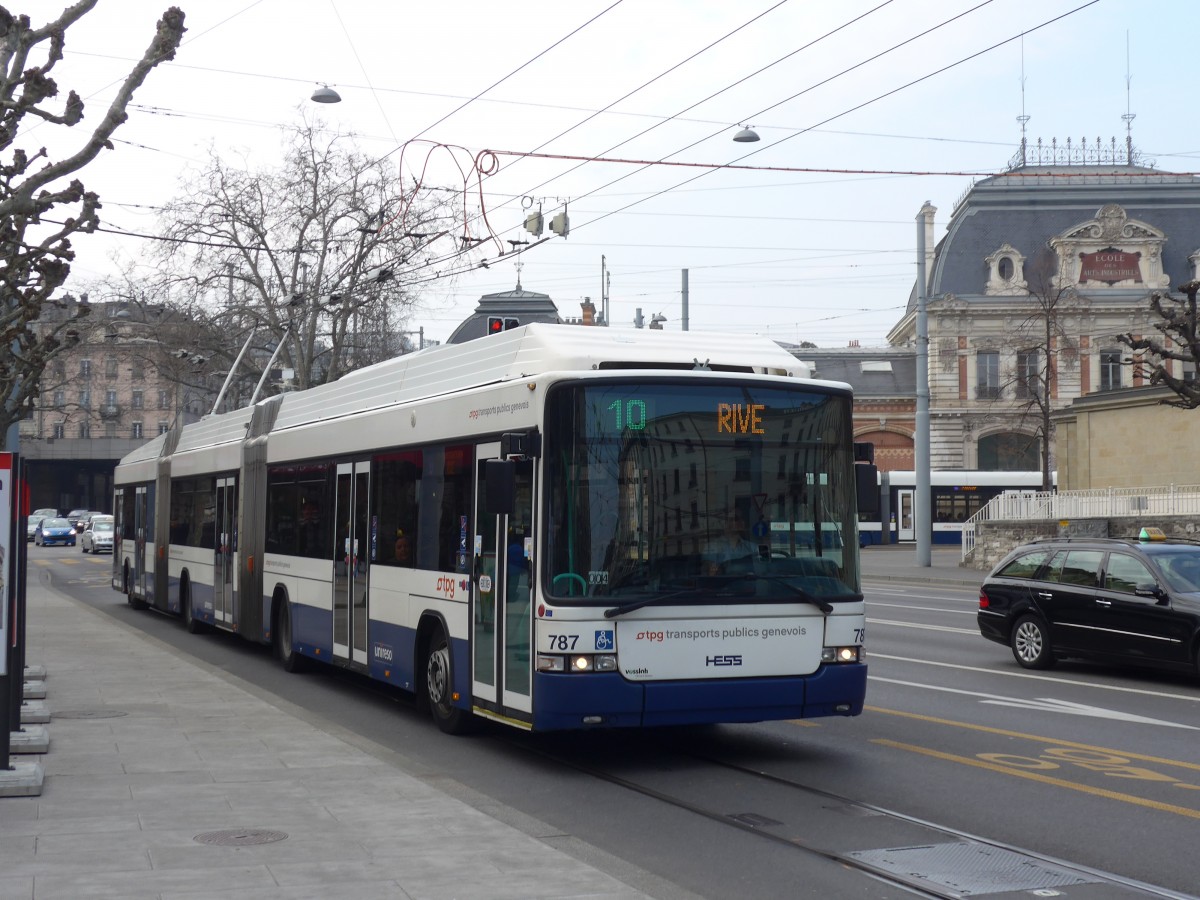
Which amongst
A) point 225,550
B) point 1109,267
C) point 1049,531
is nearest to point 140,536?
point 225,550

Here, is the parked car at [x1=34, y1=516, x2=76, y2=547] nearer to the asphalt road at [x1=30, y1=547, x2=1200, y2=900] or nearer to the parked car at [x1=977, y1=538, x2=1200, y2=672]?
the asphalt road at [x1=30, y1=547, x2=1200, y2=900]

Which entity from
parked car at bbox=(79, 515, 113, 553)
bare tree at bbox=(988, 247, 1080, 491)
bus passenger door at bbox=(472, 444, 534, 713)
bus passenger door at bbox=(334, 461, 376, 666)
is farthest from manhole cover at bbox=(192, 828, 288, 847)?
parked car at bbox=(79, 515, 113, 553)

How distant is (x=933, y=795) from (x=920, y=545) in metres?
32.2

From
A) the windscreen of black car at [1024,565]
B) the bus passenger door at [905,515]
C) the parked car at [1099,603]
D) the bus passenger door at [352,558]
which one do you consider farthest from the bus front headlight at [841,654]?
the bus passenger door at [905,515]

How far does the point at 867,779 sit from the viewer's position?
9.90 meters

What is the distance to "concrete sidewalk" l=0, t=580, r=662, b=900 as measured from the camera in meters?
6.62

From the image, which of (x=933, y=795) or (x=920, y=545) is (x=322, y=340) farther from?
(x=933, y=795)

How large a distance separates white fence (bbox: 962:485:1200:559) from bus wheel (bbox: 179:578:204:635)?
2154 cm

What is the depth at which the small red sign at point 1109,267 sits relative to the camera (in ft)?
242

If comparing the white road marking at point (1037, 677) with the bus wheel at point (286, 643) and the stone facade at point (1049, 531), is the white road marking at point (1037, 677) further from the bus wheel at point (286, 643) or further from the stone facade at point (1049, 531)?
the stone facade at point (1049, 531)

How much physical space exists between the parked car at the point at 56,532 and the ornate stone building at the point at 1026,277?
44.4m

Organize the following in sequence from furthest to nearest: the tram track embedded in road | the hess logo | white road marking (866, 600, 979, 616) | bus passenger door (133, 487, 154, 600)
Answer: bus passenger door (133, 487, 154, 600) < white road marking (866, 600, 979, 616) < the hess logo < the tram track embedded in road

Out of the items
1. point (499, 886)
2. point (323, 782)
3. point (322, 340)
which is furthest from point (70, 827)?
point (322, 340)

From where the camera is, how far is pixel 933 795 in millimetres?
9312
